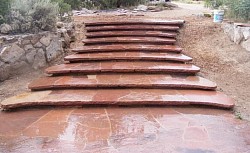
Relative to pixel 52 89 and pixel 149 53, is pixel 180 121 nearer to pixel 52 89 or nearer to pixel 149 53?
pixel 52 89

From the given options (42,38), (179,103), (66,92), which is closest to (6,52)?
(42,38)

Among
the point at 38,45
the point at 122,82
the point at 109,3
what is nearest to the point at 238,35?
the point at 122,82

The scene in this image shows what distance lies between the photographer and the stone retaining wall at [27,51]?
14.0 feet

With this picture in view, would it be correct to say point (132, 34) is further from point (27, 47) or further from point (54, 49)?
point (27, 47)

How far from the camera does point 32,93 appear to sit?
381 centimetres

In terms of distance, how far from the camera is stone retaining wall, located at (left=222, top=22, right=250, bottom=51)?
5055mm

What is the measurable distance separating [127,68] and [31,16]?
5.38 ft

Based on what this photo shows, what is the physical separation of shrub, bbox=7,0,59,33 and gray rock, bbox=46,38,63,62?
22 cm

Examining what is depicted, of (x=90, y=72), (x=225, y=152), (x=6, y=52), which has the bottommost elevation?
(x=225, y=152)

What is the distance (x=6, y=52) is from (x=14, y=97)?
846mm

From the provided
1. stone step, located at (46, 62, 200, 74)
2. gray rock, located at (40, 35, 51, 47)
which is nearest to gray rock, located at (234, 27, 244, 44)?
stone step, located at (46, 62, 200, 74)

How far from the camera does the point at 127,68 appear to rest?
4.32 metres

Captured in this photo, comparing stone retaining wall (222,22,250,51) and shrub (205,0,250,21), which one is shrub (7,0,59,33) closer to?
stone retaining wall (222,22,250,51)

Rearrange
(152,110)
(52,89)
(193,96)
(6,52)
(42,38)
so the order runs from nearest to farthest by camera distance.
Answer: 1. (152,110)
2. (193,96)
3. (52,89)
4. (6,52)
5. (42,38)
